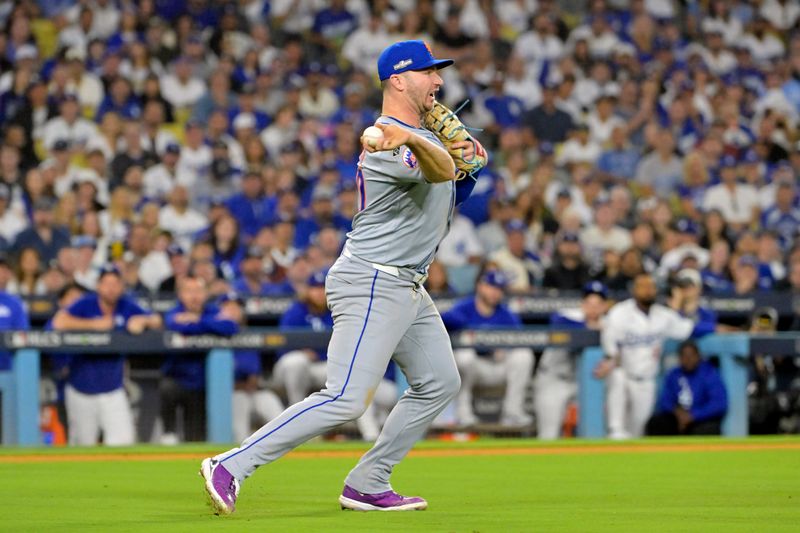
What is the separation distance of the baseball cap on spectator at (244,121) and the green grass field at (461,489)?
6051 mm

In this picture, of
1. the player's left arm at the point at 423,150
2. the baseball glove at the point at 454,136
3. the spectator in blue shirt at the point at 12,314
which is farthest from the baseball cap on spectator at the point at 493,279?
the player's left arm at the point at 423,150

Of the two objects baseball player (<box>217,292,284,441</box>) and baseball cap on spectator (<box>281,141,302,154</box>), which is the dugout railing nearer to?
baseball player (<box>217,292,284,441</box>)

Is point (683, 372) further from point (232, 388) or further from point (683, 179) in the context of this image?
point (683, 179)

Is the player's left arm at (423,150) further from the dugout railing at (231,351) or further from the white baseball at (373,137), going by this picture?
the dugout railing at (231,351)

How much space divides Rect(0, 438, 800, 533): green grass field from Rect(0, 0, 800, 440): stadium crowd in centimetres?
275

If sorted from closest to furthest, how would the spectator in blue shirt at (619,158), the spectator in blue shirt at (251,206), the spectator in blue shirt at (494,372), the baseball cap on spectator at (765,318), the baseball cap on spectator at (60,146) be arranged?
1. the spectator in blue shirt at (494,372)
2. the baseball cap on spectator at (765,318)
3. the baseball cap on spectator at (60,146)
4. the spectator in blue shirt at (251,206)
5. the spectator in blue shirt at (619,158)

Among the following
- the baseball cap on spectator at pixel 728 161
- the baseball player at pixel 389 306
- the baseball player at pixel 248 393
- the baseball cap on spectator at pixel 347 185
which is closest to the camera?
the baseball player at pixel 389 306

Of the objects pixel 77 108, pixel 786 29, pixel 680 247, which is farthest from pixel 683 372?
pixel 786 29

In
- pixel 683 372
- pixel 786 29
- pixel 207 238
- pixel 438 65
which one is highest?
pixel 786 29

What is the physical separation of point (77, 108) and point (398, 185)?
10080 millimetres

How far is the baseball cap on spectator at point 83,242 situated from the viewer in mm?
12734

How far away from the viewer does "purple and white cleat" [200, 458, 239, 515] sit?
222 inches

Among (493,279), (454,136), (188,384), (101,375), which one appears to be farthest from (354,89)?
(454,136)

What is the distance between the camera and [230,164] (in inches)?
600
